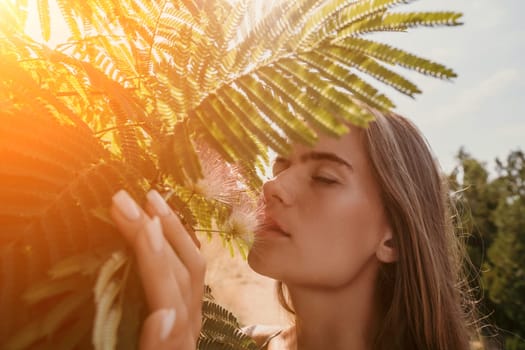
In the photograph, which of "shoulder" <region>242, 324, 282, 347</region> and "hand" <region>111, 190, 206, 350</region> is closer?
"hand" <region>111, 190, 206, 350</region>

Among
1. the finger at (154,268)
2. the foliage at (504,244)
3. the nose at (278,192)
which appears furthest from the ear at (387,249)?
the foliage at (504,244)

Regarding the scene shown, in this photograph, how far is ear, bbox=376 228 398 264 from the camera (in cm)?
310

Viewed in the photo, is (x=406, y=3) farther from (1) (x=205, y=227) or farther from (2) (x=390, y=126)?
(2) (x=390, y=126)

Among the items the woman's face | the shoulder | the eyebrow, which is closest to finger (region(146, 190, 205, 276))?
the woman's face

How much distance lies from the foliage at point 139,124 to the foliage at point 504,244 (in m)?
20.6

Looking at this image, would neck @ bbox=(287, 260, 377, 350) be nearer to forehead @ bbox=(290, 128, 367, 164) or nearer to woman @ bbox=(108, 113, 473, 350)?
woman @ bbox=(108, 113, 473, 350)

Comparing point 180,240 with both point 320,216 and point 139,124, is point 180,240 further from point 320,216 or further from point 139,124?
point 320,216

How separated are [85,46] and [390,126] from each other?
2.21m

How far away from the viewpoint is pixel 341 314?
129 inches

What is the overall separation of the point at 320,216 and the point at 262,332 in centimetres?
200

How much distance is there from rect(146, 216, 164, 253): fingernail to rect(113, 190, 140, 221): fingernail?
30 millimetres

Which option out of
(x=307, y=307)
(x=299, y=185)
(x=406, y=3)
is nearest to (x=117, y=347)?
(x=406, y=3)

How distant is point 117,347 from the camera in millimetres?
914

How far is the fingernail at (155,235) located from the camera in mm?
933
